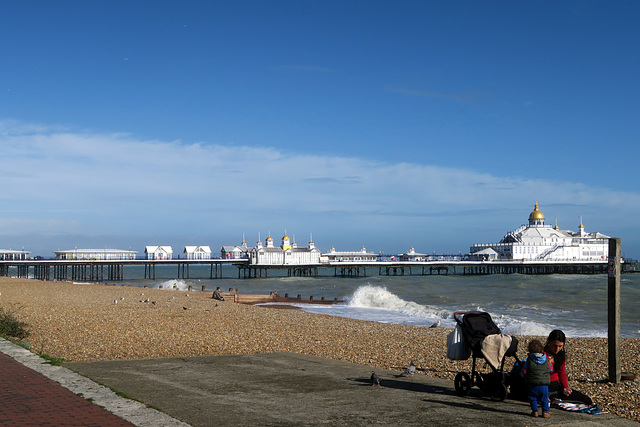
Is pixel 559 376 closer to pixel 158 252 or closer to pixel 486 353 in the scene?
pixel 486 353

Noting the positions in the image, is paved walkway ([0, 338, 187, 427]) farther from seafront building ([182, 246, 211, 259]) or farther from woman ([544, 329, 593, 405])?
seafront building ([182, 246, 211, 259])

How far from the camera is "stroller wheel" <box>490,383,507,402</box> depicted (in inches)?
283

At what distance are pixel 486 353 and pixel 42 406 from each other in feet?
16.2

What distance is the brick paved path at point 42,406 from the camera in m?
5.74

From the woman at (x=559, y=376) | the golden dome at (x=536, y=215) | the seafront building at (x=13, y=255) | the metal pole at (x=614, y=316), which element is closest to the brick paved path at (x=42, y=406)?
the woman at (x=559, y=376)

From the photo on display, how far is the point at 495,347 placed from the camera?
7.52 m

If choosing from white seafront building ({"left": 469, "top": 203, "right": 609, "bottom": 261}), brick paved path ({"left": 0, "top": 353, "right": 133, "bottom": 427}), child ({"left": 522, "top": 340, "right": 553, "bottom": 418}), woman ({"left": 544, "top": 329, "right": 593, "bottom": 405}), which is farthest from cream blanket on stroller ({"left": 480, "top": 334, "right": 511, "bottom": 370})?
white seafront building ({"left": 469, "top": 203, "right": 609, "bottom": 261})

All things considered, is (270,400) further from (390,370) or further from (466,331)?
(390,370)

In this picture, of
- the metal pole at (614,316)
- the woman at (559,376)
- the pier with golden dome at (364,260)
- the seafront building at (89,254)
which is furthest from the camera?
the seafront building at (89,254)

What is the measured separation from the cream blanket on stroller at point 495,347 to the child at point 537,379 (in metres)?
0.59

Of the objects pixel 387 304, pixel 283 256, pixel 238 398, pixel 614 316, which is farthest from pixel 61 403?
pixel 283 256

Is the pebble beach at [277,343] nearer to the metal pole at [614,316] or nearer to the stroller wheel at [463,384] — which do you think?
the metal pole at [614,316]

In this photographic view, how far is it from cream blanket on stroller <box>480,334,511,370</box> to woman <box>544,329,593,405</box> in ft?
1.59

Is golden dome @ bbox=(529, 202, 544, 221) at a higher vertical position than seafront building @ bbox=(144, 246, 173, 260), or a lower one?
higher
